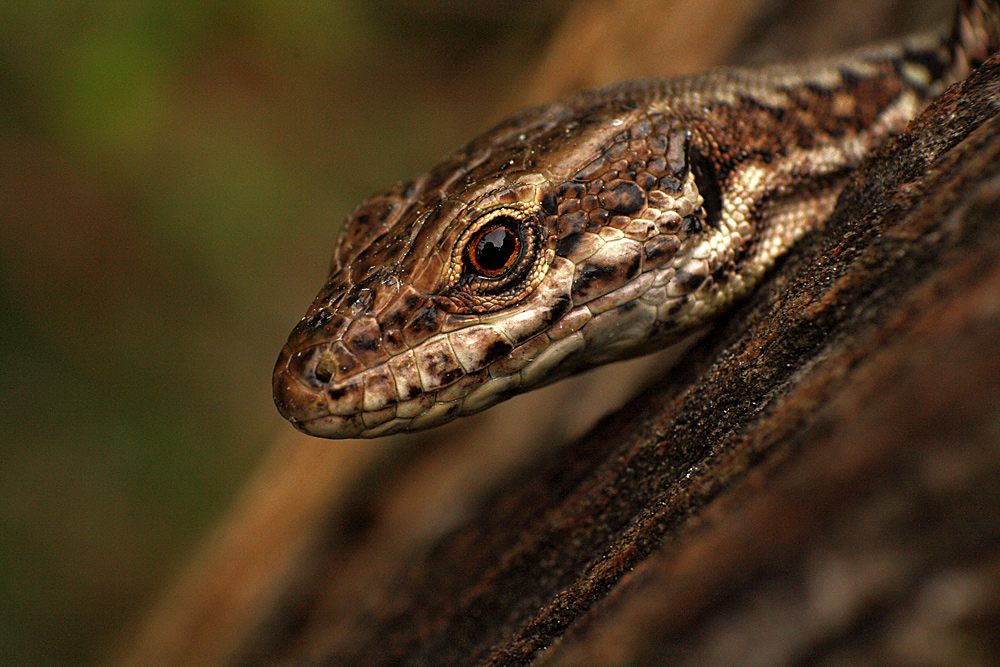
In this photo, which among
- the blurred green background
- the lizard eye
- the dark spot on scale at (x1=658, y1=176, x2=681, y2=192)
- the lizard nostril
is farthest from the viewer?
the blurred green background

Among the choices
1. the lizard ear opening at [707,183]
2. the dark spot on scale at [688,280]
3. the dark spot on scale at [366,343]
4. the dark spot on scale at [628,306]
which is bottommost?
the dark spot on scale at [688,280]

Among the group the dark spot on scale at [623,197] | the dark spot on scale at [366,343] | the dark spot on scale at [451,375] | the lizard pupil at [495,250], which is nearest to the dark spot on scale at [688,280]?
the dark spot on scale at [623,197]

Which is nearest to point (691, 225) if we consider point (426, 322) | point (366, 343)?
point (426, 322)

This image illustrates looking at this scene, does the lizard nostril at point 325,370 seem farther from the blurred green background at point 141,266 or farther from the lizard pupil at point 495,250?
the blurred green background at point 141,266

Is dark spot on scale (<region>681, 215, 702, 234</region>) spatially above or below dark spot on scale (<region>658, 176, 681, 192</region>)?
below

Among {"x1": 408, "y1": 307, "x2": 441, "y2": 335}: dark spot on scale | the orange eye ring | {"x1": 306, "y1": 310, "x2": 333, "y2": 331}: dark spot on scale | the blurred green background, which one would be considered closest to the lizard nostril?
{"x1": 306, "y1": 310, "x2": 333, "y2": 331}: dark spot on scale

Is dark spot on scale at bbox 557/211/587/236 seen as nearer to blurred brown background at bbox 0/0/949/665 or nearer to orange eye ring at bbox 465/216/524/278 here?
orange eye ring at bbox 465/216/524/278

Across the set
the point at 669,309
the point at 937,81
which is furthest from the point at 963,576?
the point at 937,81
